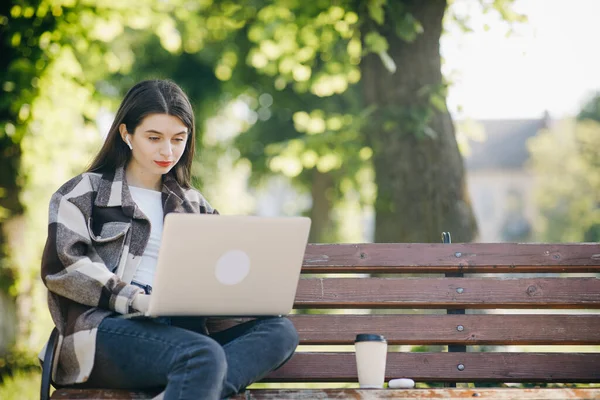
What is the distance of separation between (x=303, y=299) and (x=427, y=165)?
291 cm

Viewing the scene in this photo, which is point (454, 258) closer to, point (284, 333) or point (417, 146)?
point (284, 333)

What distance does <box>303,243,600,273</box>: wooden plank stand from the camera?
156 inches

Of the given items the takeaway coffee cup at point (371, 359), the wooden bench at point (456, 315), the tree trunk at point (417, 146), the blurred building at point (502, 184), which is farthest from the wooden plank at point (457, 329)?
the blurred building at point (502, 184)

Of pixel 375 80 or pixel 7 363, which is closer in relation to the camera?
pixel 375 80

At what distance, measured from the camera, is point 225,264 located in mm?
3027

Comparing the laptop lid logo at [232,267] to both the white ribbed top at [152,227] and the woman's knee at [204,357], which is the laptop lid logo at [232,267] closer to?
the woman's knee at [204,357]

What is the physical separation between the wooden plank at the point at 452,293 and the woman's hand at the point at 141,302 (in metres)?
0.92

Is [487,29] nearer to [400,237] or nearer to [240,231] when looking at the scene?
[400,237]

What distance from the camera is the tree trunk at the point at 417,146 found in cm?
645

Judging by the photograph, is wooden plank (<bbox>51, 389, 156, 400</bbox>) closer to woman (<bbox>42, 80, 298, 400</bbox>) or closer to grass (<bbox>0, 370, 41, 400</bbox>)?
woman (<bbox>42, 80, 298, 400</bbox>)

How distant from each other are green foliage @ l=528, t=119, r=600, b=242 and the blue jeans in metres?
31.7

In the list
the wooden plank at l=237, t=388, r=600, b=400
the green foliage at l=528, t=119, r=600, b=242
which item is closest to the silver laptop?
the wooden plank at l=237, t=388, r=600, b=400

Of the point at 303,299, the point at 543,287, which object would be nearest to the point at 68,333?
the point at 303,299

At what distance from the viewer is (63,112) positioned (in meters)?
7.98
